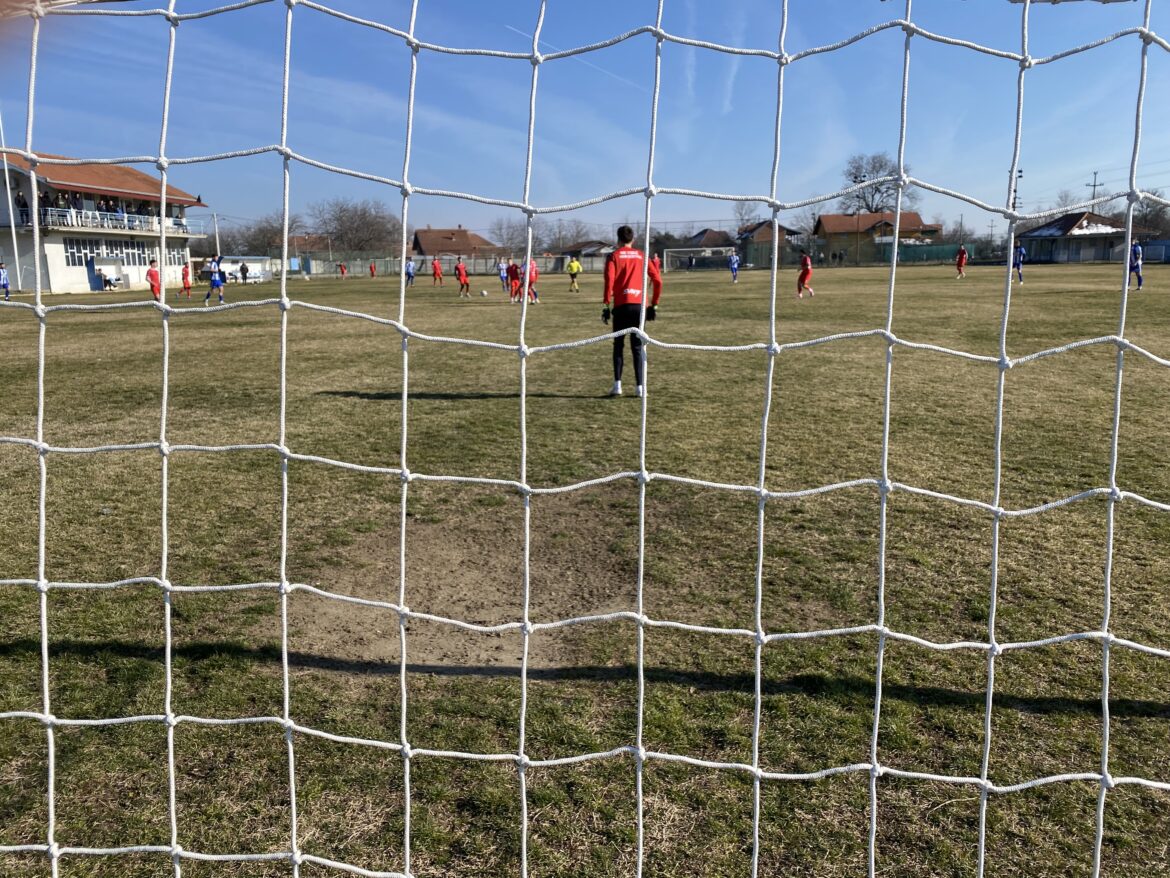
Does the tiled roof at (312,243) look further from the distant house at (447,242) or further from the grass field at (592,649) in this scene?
the grass field at (592,649)

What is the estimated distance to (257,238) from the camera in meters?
75.0

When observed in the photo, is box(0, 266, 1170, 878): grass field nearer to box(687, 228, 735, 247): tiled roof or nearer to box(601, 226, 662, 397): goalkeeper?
box(601, 226, 662, 397): goalkeeper

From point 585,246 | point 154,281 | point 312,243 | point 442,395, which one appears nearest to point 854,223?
point 585,246

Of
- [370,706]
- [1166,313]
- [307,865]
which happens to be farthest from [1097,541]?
[1166,313]

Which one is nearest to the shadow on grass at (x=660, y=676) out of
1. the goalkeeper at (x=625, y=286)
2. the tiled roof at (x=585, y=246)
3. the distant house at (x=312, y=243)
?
the goalkeeper at (x=625, y=286)

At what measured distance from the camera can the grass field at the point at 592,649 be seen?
234 cm

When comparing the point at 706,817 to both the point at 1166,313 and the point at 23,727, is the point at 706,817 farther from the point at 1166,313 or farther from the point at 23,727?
the point at 1166,313

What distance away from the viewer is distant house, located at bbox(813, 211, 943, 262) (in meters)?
59.8

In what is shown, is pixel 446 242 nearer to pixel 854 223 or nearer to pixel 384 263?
pixel 384 263

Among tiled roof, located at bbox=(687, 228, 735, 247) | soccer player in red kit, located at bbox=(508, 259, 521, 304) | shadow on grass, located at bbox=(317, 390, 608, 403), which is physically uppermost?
tiled roof, located at bbox=(687, 228, 735, 247)

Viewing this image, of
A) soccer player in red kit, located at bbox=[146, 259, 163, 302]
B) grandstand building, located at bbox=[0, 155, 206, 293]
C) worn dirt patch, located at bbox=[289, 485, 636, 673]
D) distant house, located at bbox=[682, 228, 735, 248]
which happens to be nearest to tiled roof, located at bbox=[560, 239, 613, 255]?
distant house, located at bbox=[682, 228, 735, 248]

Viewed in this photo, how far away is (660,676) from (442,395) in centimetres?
632

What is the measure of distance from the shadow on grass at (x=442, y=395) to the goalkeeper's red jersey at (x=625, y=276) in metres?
1.18

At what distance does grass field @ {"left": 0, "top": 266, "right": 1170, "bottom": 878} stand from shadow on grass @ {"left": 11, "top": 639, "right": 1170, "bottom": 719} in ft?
0.05
